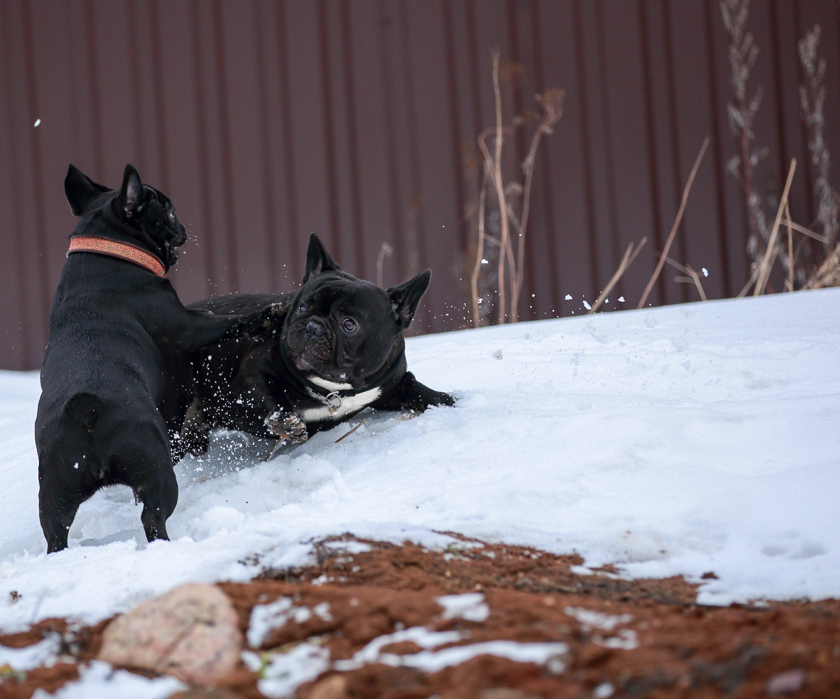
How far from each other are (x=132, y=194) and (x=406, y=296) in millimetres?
1263

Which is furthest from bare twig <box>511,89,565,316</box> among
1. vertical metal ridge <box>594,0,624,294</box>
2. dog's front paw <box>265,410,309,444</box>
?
dog's front paw <box>265,410,309,444</box>

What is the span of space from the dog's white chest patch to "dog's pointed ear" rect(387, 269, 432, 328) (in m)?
0.39

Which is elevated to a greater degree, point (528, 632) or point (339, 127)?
point (339, 127)

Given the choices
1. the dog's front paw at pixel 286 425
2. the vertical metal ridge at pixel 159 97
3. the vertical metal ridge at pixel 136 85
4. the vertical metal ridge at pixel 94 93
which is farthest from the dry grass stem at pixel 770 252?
the vertical metal ridge at pixel 94 93

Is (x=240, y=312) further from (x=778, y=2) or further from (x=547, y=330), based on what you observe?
(x=778, y=2)

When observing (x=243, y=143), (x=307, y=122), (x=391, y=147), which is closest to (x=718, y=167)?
(x=391, y=147)

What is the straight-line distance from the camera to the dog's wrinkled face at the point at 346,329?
3352 mm

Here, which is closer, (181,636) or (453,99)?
(181,636)

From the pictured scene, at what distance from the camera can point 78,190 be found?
3.62m

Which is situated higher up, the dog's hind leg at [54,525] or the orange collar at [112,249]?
the orange collar at [112,249]

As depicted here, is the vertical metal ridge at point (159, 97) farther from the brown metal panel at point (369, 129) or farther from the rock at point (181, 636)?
the rock at point (181, 636)

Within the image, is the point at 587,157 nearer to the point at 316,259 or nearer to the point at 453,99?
the point at 453,99

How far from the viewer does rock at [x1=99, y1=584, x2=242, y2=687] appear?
1332 millimetres

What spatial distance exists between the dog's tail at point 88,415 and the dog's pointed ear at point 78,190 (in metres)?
1.49
